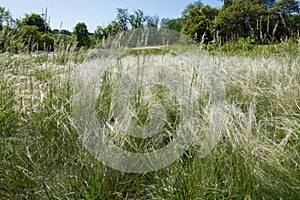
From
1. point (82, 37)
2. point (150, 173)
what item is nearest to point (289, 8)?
point (82, 37)

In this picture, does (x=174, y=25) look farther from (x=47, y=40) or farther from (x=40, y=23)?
(x=40, y=23)

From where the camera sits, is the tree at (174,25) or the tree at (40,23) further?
the tree at (174,25)

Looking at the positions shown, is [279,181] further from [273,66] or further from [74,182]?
[273,66]

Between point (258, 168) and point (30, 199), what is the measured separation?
3.01 feet

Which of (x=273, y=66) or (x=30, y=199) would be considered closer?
(x=30, y=199)

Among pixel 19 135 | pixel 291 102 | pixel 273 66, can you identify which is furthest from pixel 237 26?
pixel 19 135

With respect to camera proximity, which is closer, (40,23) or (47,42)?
(40,23)

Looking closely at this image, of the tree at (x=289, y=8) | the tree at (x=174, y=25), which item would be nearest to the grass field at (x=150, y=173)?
the tree at (x=289, y=8)

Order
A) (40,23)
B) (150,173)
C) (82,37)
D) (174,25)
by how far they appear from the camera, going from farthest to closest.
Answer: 1. (174,25)
2. (82,37)
3. (40,23)
4. (150,173)

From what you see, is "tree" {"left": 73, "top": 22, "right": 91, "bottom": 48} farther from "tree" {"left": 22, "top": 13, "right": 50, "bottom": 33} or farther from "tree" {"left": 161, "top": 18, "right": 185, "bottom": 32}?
"tree" {"left": 161, "top": 18, "right": 185, "bottom": 32}

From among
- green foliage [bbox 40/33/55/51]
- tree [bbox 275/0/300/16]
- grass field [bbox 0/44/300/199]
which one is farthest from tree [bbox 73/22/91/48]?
tree [bbox 275/0/300/16]

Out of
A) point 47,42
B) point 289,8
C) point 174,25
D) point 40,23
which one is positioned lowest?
point 47,42

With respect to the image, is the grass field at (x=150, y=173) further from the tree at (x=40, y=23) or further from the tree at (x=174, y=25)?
the tree at (x=174, y=25)

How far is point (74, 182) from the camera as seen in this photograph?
969mm
